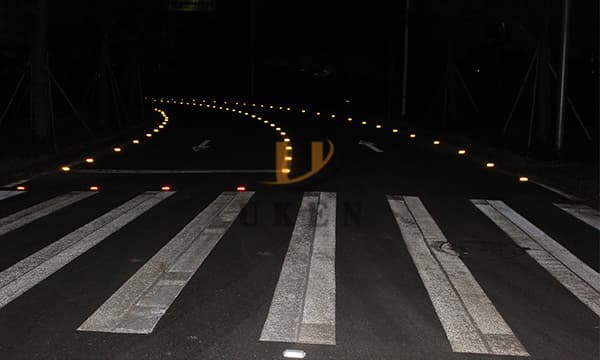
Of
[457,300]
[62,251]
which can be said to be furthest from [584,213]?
[62,251]

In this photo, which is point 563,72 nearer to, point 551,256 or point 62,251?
point 551,256

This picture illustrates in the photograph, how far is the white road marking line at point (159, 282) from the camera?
17.8ft

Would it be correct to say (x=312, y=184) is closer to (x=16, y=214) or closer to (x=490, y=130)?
(x=16, y=214)

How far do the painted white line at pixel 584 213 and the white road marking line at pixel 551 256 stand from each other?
0.96 metres

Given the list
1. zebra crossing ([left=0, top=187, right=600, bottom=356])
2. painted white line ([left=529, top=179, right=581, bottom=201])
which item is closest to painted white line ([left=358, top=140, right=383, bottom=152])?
painted white line ([left=529, top=179, right=581, bottom=201])

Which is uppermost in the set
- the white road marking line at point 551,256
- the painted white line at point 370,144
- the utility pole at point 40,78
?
the utility pole at point 40,78

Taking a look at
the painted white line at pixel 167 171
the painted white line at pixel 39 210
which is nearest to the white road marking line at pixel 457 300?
the painted white line at pixel 39 210

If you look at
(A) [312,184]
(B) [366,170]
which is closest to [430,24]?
(B) [366,170]

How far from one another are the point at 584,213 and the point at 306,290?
637 centimetres

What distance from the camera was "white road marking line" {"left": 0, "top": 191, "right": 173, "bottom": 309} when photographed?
21.2 feet

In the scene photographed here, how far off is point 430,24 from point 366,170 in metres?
18.1

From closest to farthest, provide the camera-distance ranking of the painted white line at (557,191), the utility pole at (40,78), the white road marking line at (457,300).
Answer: the white road marking line at (457,300) → the painted white line at (557,191) → the utility pole at (40,78)

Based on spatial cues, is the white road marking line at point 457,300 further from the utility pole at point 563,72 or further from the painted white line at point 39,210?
the utility pole at point 563,72

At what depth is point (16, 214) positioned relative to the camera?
1010 cm
